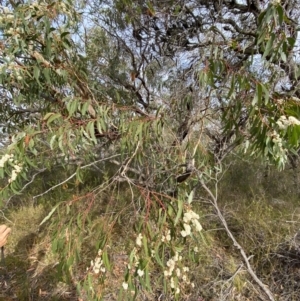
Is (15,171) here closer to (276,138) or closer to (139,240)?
(139,240)

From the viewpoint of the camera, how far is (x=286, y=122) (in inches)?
45.9

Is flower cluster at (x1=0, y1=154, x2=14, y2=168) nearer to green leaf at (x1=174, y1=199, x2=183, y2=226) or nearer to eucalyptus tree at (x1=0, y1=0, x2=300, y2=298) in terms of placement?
eucalyptus tree at (x1=0, y1=0, x2=300, y2=298)

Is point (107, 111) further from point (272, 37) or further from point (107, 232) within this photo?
point (272, 37)

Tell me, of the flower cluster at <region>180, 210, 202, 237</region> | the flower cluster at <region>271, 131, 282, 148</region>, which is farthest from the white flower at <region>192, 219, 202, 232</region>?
the flower cluster at <region>271, 131, 282, 148</region>

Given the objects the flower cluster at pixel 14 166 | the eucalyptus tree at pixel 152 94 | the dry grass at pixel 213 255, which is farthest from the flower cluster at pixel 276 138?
the flower cluster at pixel 14 166

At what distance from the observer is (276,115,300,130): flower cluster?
114cm

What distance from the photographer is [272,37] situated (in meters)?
1.25

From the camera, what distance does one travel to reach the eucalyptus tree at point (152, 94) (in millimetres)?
1282

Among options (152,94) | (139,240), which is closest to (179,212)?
(139,240)

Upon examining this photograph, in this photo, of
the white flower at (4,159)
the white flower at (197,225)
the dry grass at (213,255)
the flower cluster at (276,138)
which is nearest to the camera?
the white flower at (197,225)

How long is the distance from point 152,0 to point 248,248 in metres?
2.27

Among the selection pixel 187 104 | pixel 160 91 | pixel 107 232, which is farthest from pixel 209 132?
pixel 107 232

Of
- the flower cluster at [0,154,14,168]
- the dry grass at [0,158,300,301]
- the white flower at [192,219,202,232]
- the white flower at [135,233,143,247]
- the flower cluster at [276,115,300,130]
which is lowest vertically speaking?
the dry grass at [0,158,300,301]

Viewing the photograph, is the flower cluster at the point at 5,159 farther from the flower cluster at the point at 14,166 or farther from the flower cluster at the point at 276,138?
the flower cluster at the point at 276,138
